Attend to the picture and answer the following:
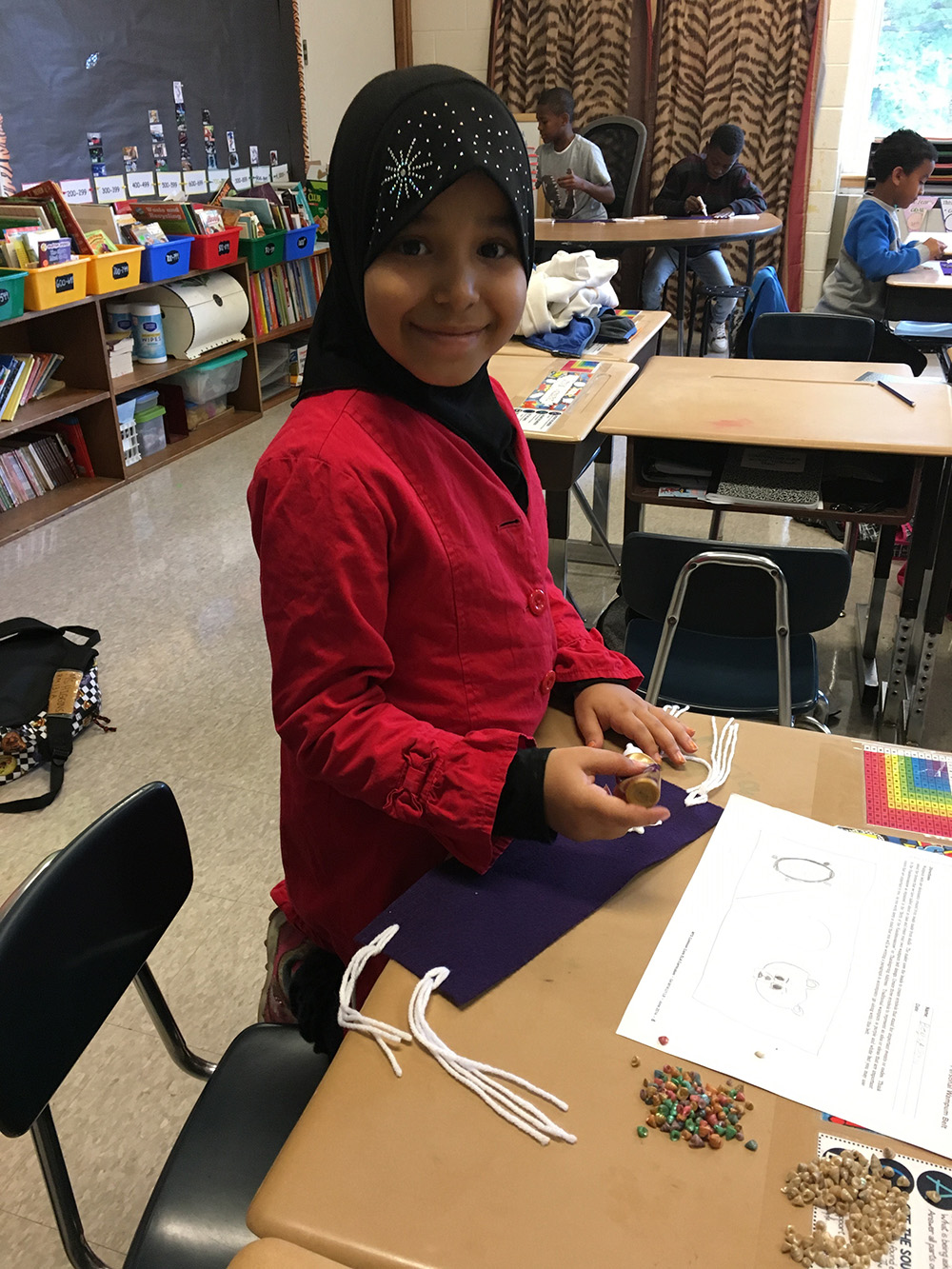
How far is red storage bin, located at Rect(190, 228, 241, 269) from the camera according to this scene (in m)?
4.28

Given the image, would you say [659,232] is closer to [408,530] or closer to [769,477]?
[769,477]

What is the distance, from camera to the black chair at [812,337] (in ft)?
10.5

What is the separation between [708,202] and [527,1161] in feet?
19.8

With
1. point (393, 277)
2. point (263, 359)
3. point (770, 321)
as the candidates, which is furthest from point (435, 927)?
point (263, 359)

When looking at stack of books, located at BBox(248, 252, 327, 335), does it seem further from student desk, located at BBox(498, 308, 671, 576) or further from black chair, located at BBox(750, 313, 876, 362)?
black chair, located at BBox(750, 313, 876, 362)

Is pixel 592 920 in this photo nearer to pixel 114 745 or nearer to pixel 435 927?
pixel 435 927

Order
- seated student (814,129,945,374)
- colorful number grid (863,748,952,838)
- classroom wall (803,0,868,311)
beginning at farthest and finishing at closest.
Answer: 1. classroom wall (803,0,868,311)
2. seated student (814,129,945,374)
3. colorful number grid (863,748,952,838)

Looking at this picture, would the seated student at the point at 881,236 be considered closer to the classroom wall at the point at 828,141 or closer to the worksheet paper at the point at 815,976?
the classroom wall at the point at 828,141

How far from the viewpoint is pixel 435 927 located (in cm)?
76

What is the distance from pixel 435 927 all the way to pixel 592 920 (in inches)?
4.9

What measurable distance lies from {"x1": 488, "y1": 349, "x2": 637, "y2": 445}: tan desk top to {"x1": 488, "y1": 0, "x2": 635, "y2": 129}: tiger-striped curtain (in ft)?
14.3

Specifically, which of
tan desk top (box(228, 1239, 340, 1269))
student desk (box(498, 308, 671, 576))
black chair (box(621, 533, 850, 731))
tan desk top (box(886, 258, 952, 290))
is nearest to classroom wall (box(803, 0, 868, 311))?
tan desk top (box(886, 258, 952, 290))

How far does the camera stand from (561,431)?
2.21m

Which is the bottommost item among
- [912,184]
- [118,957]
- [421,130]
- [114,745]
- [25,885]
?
[114,745]
